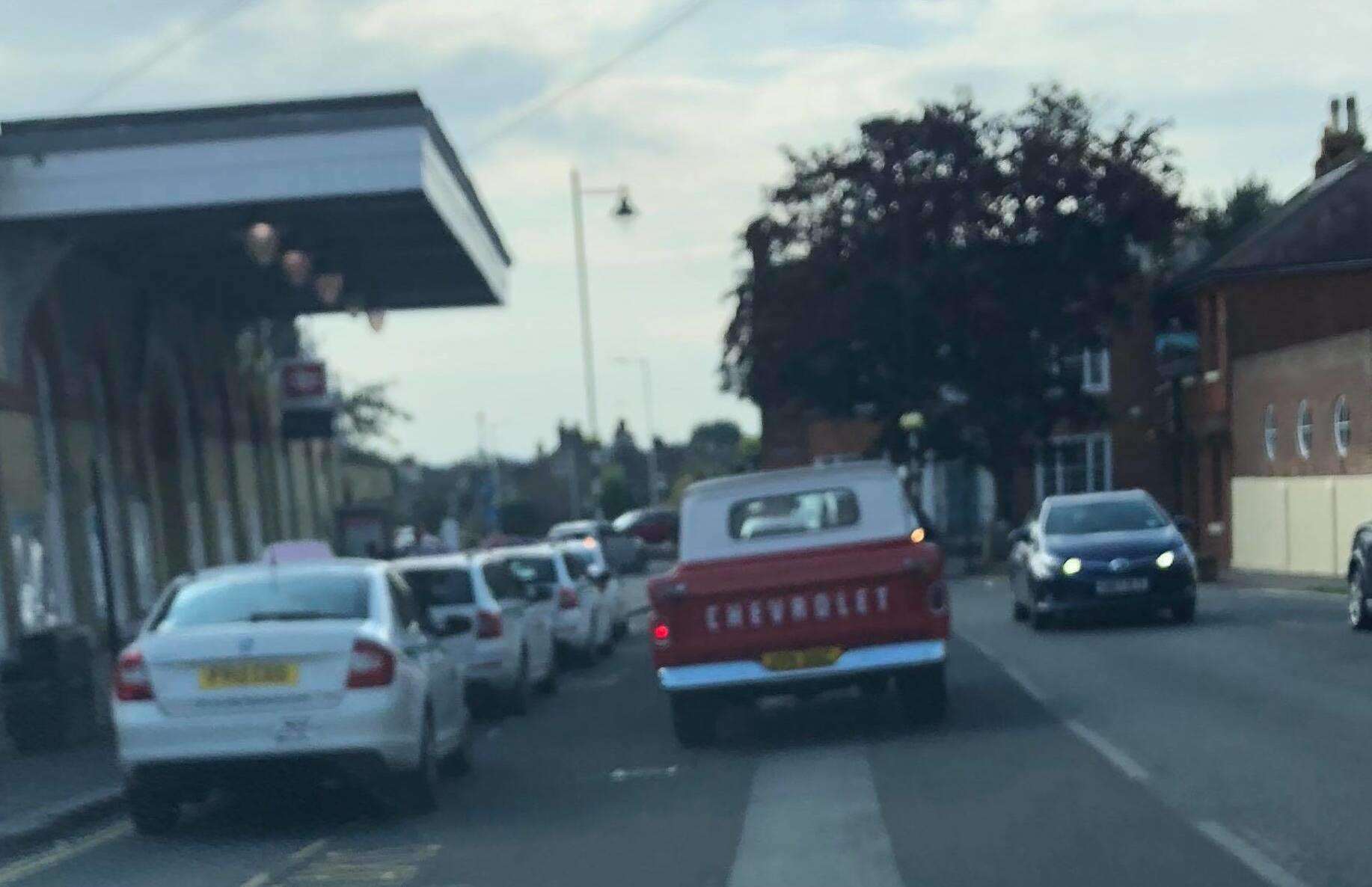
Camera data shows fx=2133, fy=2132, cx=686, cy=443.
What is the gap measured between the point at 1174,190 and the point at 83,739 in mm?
34644

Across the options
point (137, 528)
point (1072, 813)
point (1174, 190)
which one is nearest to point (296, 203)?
point (137, 528)

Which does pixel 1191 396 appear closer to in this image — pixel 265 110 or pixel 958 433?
pixel 958 433

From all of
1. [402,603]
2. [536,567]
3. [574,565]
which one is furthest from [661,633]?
[574,565]

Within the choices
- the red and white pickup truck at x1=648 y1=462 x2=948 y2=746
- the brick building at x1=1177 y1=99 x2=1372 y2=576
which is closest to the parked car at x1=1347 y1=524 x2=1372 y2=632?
the red and white pickup truck at x1=648 y1=462 x2=948 y2=746

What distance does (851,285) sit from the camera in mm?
47312

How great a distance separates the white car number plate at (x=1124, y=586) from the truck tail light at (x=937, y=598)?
9279mm

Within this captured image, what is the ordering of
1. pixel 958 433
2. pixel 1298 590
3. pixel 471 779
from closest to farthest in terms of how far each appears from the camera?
1. pixel 471 779
2. pixel 1298 590
3. pixel 958 433

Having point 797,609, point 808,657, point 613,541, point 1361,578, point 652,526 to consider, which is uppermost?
point 797,609

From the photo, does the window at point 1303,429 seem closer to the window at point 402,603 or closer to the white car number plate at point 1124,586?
the white car number plate at point 1124,586

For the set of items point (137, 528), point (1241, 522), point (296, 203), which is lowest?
point (1241, 522)

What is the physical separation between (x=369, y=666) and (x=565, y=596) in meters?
13.9

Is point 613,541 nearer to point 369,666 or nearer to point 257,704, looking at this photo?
point 369,666

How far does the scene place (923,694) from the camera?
15.4 meters

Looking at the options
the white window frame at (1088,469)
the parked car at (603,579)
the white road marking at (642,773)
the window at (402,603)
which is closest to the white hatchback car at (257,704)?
the window at (402,603)
